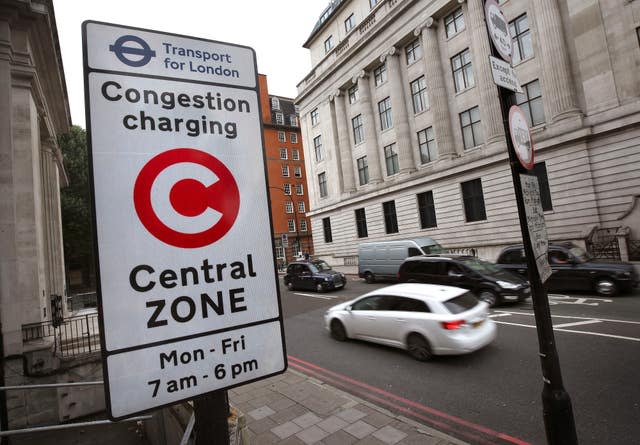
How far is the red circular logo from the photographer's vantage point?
4.44 ft

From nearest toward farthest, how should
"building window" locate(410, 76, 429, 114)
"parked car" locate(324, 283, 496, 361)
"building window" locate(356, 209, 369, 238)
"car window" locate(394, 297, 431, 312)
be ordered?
"parked car" locate(324, 283, 496, 361)
"car window" locate(394, 297, 431, 312)
"building window" locate(410, 76, 429, 114)
"building window" locate(356, 209, 369, 238)

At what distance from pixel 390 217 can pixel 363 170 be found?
5.86 metres

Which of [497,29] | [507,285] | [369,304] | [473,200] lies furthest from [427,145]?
[497,29]

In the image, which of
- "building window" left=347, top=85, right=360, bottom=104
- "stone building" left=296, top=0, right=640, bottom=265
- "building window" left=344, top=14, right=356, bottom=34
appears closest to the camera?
"stone building" left=296, top=0, right=640, bottom=265

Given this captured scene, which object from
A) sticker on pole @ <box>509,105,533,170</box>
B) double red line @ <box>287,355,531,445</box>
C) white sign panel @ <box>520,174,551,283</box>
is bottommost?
double red line @ <box>287,355,531,445</box>

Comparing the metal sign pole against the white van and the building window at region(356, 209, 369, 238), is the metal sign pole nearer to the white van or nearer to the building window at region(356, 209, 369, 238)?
the white van

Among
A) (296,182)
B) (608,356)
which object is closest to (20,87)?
(608,356)

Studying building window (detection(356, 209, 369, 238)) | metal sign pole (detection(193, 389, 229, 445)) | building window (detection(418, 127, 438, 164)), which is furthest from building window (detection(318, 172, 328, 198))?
metal sign pole (detection(193, 389, 229, 445))

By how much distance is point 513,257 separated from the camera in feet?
45.2

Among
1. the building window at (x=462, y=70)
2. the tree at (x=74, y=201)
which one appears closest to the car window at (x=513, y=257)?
the building window at (x=462, y=70)

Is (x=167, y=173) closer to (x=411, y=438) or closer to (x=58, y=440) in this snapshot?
(x=411, y=438)

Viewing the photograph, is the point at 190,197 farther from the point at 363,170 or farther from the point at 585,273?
the point at 363,170

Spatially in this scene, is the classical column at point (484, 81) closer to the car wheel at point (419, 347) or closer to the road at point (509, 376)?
the road at point (509, 376)

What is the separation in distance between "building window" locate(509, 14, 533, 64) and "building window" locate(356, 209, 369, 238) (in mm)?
16891
